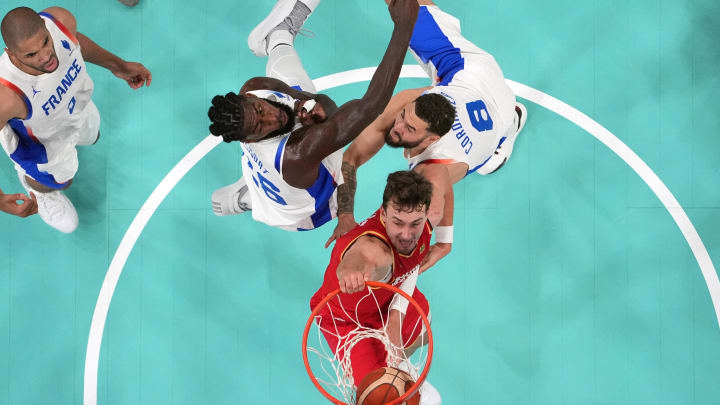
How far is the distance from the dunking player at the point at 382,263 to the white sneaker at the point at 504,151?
1.26m

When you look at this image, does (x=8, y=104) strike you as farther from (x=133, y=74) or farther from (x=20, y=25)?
(x=133, y=74)

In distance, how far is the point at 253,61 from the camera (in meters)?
5.05

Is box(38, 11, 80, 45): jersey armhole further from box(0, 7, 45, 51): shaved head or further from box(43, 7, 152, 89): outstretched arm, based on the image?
box(0, 7, 45, 51): shaved head

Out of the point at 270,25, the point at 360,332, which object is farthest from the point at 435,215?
the point at 270,25

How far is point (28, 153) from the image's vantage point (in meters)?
4.19

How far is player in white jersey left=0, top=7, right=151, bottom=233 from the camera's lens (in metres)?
3.42

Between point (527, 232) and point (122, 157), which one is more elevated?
point (122, 157)

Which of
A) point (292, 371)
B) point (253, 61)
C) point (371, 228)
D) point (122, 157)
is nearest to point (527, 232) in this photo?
point (371, 228)

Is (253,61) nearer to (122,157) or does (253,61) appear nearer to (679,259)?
(122,157)

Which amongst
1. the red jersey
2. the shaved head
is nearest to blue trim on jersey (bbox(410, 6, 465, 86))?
the red jersey

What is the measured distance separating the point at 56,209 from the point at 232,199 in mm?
1694

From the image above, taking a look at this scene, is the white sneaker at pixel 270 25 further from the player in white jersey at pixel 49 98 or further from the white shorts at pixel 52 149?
the white shorts at pixel 52 149

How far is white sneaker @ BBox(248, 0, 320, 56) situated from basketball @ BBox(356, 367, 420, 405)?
2907 mm

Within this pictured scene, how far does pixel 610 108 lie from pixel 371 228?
2.79 meters
